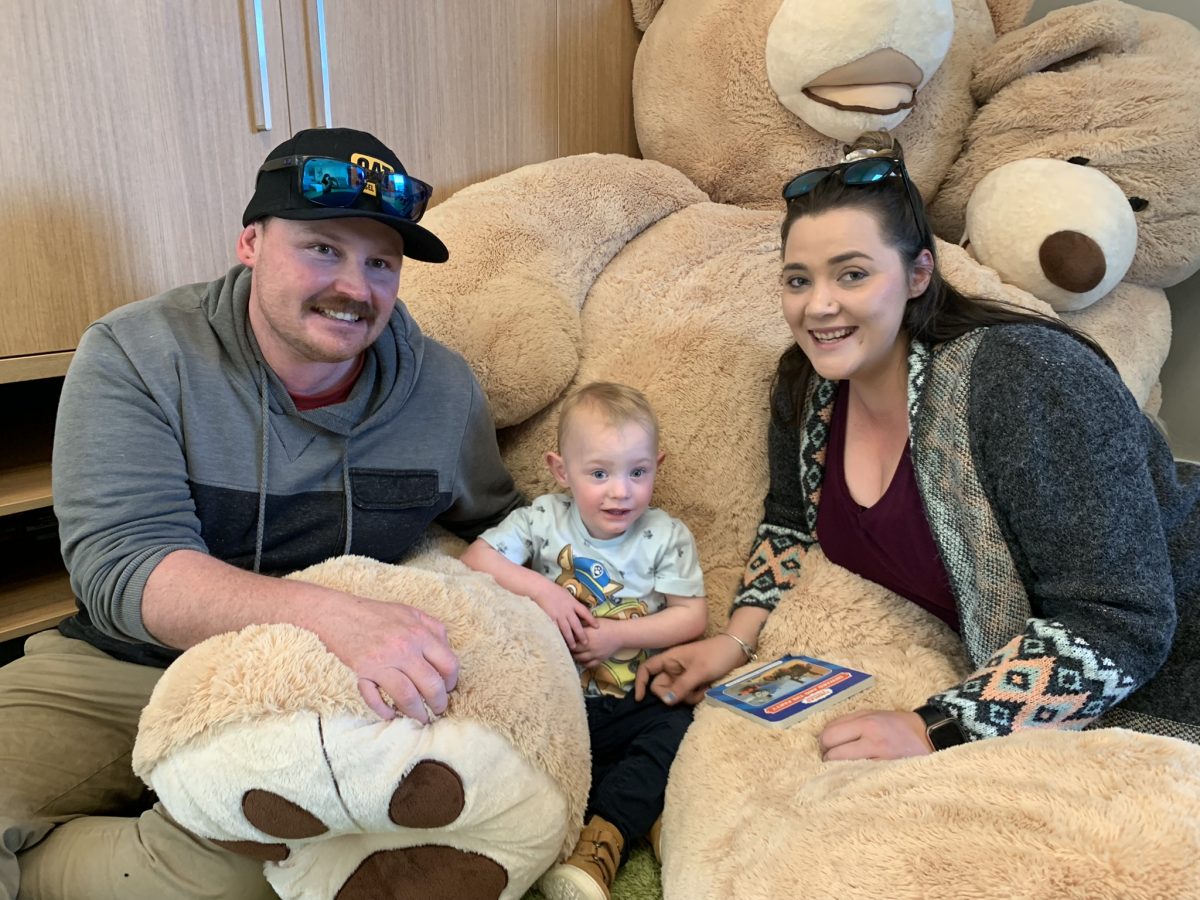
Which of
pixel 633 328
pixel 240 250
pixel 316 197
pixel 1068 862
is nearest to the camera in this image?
pixel 1068 862

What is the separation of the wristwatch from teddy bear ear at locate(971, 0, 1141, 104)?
1349mm

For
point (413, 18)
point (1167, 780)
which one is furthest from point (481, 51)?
point (1167, 780)

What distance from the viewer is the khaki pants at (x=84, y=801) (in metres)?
1.02

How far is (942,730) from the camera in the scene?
3.31ft

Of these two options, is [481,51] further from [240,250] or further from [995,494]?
[995,494]

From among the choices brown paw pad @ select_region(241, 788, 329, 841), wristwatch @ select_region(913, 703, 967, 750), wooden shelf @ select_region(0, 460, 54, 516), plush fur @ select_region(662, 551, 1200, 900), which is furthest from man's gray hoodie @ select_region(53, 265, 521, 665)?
wristwatch @ select_region(913, 703, 967, 750)

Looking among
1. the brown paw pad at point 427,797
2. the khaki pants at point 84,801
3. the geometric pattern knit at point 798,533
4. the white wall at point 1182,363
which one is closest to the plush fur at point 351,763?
the brown paw pad at point 427,797

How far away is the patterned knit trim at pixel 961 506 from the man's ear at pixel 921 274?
9 cm

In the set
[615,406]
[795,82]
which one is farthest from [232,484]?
[795,82]

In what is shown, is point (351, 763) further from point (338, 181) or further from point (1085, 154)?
point (1085, 154)

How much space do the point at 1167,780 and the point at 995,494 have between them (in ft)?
1.39

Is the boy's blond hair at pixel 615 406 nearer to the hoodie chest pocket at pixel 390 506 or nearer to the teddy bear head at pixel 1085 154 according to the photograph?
the hoodie chest pocket at pixel 390 506

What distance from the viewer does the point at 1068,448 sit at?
1015 mm

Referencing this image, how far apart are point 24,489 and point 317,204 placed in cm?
72
